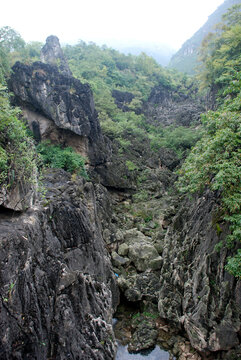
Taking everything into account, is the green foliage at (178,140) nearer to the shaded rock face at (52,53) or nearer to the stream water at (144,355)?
the shaded rock face at (52,53)

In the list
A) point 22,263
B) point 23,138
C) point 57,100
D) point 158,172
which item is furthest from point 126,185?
point 22,263

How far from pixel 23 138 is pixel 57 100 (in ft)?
35.4

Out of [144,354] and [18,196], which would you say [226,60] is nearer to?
[18,196]

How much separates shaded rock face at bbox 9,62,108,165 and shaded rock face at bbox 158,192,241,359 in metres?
10.9

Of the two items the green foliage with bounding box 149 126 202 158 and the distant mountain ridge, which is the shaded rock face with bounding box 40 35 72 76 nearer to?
the green foliage with bounding box 149 126 202 158

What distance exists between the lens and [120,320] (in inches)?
489

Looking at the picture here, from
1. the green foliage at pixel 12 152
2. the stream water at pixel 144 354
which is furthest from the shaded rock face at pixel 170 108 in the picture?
the green foliage at pixel 12 152

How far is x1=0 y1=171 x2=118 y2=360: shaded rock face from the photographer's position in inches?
248

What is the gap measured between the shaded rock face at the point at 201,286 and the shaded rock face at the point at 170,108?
21.7 meters

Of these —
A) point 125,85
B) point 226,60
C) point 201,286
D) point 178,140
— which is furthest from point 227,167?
point 125,85

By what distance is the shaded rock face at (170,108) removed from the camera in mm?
33281

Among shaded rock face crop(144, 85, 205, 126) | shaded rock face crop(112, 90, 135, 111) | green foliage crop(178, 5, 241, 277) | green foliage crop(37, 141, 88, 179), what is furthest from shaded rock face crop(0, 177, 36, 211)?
shaded rock face crop(144, 85, 205, 126)

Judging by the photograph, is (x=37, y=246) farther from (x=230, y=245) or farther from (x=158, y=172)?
(x=158, y=172)

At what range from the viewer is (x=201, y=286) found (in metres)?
10.0
